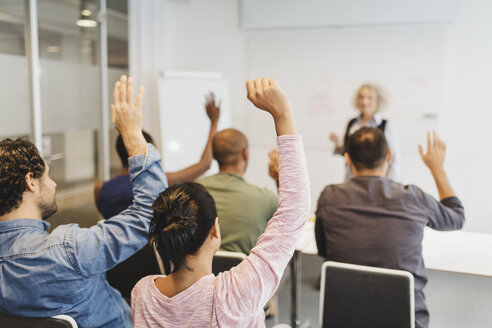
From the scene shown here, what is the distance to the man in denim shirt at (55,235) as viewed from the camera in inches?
49.4

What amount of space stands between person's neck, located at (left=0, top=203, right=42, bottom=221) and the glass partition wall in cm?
199

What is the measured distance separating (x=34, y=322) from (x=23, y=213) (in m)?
0.32

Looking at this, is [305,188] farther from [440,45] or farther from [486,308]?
[440,45]

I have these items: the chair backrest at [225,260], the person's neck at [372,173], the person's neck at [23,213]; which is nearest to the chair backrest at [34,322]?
the person's neck at [23,213]

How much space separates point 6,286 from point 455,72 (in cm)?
402

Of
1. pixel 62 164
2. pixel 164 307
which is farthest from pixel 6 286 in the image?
pixel 62 164

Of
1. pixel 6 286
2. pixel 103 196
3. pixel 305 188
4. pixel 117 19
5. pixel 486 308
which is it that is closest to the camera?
pixel 305 188

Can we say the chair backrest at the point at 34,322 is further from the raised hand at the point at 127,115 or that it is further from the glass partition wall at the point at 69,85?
the glass partition wall at the point at 69,85

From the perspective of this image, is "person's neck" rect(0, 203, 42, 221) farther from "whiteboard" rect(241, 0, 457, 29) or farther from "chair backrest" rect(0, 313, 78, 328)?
"whiteboard" rect(241, 0, 457, 29)

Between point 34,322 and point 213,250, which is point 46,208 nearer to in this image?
point 34,322

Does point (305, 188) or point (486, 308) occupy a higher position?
point (305, 188)

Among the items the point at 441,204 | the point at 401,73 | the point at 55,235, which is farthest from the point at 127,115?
the point at 401,73

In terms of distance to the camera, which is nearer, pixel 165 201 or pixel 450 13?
pixel 165 201

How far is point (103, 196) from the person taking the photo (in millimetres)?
2254
